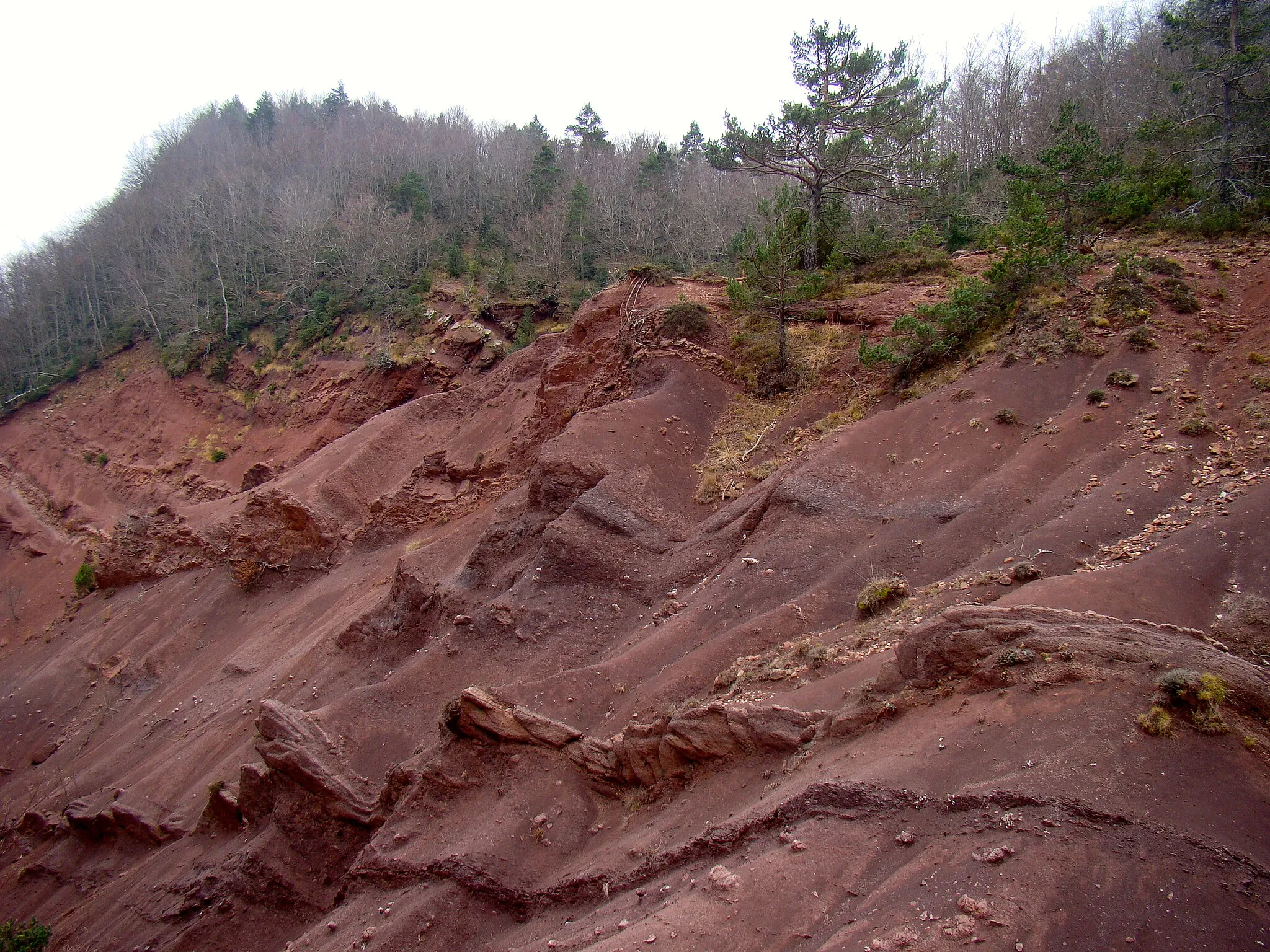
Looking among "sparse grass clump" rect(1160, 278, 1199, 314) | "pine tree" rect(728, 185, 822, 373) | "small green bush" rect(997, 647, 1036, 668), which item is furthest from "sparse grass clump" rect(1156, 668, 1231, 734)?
"pine tree" rect(728, 185, 822, 373)

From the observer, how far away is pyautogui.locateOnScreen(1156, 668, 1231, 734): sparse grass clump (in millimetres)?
5426

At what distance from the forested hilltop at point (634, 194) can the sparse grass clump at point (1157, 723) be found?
1159cm

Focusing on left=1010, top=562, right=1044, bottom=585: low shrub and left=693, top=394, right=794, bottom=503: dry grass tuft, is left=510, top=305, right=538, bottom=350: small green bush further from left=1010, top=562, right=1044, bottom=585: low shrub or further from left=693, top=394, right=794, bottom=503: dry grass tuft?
left=1010, top=562, right=1044, bottom=585: low shrub

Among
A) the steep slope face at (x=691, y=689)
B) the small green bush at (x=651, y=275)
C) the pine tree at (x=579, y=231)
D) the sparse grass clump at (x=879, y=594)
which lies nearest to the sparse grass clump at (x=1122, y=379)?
the steep slope face at (x=691, y=689)

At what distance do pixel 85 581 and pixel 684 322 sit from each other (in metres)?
27.5

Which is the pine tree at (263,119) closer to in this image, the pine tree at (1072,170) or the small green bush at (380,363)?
the small green bush at (380,363)

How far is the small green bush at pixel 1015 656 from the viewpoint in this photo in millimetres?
6664

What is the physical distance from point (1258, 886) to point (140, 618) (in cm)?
3070

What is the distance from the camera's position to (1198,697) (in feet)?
18.1

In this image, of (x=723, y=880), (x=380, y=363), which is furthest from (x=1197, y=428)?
(x=380, y=363)

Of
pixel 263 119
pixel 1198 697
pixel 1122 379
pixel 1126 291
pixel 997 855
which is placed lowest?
pixel 997 855

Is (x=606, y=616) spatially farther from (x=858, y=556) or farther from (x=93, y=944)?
(x=93, y=944)

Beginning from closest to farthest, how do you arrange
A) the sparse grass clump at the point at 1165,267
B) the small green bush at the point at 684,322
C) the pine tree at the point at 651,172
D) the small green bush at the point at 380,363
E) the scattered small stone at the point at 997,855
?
the scattered small stone at the point at 997,855
the sparse grass clump at the point at 1165,267
the small green bush at the point at 684,322
the small green bush at the point at 380,363
the pine tree at the point at 651,172

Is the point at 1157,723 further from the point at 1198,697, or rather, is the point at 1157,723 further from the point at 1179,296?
the point at 1179,296
